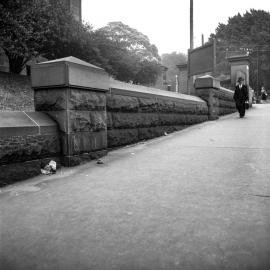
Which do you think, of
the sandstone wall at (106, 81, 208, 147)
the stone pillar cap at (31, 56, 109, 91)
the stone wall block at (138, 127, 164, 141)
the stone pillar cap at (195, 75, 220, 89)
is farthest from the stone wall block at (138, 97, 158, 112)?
the stone pillar cap at (195, 75, 220, 89)

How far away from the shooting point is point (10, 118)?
175 inches

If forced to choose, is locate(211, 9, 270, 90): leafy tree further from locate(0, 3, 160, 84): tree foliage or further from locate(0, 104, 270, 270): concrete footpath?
locate(0, 104, 270, 270): concrete footpath

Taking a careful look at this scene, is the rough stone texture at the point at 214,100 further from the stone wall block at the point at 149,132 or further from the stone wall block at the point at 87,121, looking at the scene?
the stone wall block at the point at 87,121

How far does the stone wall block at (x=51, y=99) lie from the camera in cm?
493

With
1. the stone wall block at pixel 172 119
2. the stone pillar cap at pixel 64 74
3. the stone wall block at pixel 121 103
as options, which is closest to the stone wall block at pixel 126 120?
the stone wall block at pixel 121 103

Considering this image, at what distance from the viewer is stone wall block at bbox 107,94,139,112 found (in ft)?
20.1

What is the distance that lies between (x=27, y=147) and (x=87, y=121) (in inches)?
49.1

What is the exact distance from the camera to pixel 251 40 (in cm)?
5722

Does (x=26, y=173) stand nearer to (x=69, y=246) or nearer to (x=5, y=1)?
(x=69, y=246)

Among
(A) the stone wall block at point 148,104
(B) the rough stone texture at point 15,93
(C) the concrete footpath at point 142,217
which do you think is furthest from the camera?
(B) the rough stone texture at point 15,93

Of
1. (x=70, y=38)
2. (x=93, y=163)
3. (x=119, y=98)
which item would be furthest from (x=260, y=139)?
(x=70, y=38)

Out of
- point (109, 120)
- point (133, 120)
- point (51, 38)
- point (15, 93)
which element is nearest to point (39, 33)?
point (51, 38)

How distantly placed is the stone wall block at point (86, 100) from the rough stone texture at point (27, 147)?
0.61 meters

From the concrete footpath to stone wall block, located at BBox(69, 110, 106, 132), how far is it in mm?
679
